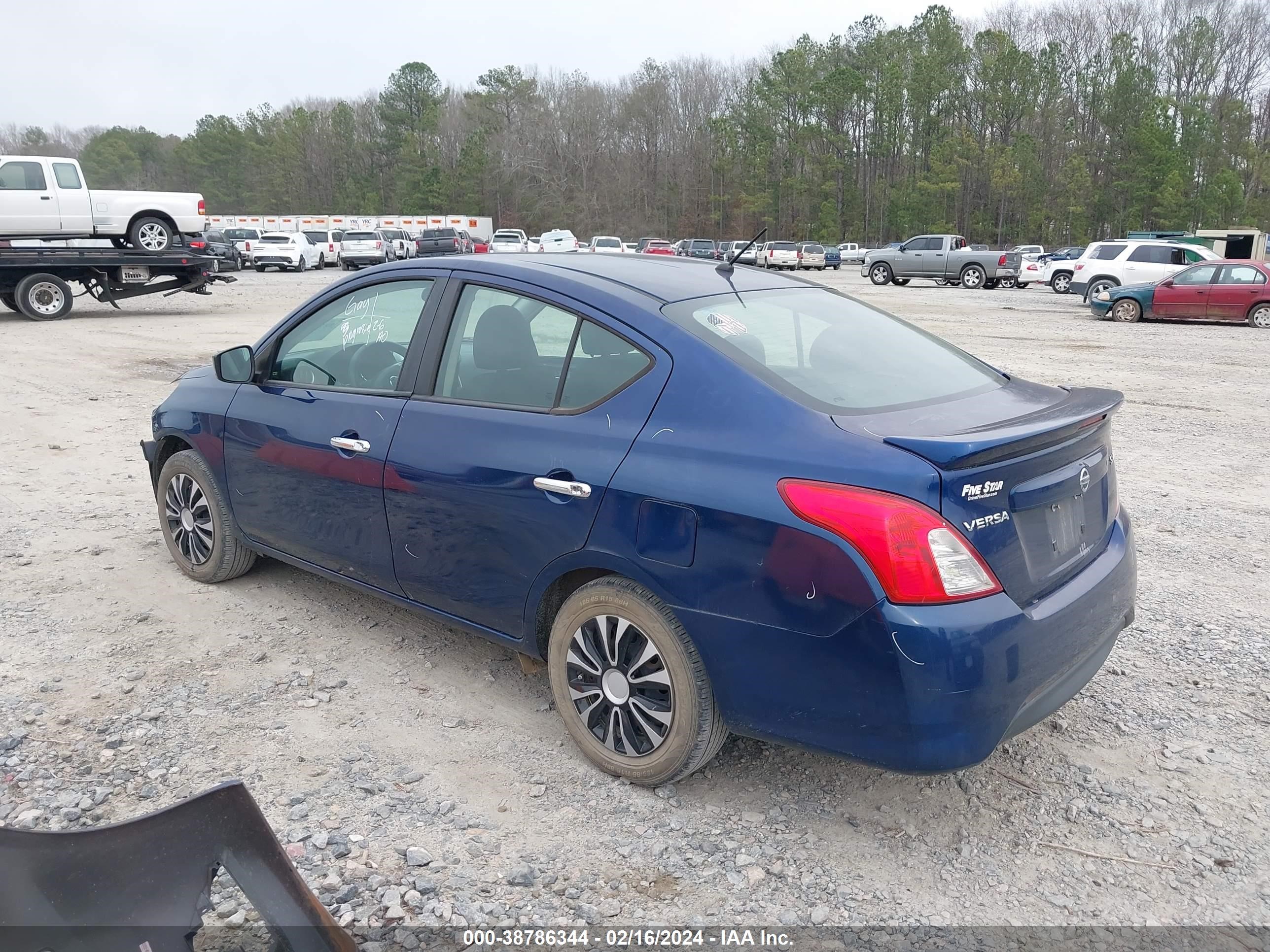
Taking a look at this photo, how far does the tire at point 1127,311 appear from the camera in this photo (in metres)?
21.1

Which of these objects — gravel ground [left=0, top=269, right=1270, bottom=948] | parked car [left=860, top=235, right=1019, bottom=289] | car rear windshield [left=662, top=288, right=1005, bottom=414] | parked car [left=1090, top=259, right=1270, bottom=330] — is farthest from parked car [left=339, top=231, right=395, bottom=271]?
car rear windshield [left=662, top=288, right=1005, bottom=414]

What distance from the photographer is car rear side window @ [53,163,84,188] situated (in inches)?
780

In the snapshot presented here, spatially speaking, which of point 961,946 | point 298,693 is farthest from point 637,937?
point 298,693

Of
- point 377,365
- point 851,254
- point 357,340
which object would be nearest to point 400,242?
point 851,254

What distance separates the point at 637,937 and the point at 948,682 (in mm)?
1063

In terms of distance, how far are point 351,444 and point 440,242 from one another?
133 ft

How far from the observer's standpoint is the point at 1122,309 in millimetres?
21281

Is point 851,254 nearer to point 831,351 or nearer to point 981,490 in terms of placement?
point 831,351

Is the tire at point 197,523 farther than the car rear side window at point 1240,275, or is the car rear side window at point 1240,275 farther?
the car rear side window at point 1240,275

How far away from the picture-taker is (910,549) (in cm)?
254

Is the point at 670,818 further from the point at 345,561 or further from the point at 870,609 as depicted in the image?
the point at 345,561

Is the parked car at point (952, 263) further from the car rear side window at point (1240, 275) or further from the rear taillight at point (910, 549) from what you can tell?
the rear taillight at point (910, 549)

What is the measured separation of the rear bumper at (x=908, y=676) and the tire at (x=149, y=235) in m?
21.2

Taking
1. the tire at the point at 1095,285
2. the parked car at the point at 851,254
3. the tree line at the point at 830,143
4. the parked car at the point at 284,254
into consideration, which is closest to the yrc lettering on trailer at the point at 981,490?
the tire at the point at 1095,285
